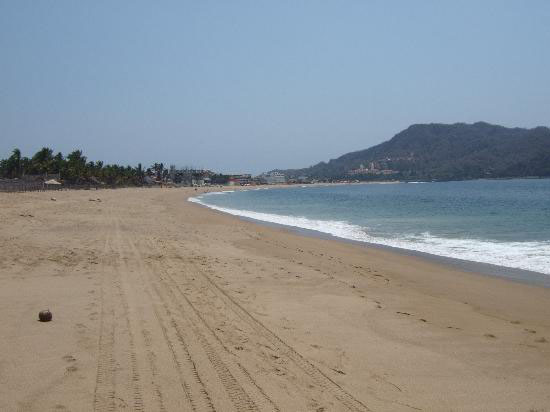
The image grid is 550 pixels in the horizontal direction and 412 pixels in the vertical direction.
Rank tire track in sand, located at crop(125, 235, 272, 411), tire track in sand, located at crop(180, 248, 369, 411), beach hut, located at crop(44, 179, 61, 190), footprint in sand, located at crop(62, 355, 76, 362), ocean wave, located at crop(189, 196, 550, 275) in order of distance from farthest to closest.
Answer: beach hut, located at crop(44, 179, 61, 190), ocean wave, located at crop(189, 196, 550, 275), footprint in sand, located at crop(62, 355, 76, 362), tire track in sand, located at crop(180, 248, 369, 411), tire track in sand, located at crop(125, 235, 272, 411)

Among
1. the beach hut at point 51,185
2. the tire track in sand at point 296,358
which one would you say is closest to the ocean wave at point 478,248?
the tire track in sand at point 296,358

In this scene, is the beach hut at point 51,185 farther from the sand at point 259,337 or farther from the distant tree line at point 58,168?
the sand at point 259,337

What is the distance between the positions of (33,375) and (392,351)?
3.63 metres

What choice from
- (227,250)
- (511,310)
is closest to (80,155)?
(227,250)

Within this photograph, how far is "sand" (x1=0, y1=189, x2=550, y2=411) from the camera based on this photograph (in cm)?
427

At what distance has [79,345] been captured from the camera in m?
5.23

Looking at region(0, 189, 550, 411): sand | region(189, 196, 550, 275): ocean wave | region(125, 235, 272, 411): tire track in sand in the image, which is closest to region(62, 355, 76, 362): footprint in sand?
region(0, 189, 550, 411): sand

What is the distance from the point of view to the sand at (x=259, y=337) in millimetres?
4273

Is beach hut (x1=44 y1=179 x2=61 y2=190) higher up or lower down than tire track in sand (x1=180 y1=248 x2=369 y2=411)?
higher up

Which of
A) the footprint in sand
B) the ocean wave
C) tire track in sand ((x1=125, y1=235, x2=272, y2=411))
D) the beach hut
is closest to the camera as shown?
tire track in sand ((x1=125, y1=235, x2=272, y2=411))

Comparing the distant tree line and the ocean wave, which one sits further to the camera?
the distant tree line

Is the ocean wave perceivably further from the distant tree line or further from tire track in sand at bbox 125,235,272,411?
the distant tree line

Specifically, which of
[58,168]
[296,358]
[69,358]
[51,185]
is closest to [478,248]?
[296,358]

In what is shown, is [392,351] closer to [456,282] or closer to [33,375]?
[33,375]
